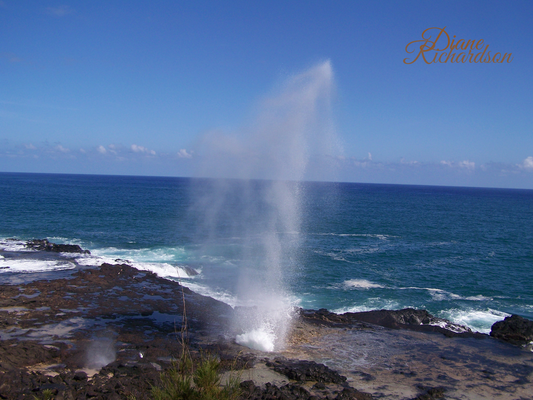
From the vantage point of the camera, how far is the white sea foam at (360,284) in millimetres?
28750

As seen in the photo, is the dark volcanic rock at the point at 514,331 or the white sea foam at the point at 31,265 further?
the white sea foam at the point at 31,265

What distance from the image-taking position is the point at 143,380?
12344 millimetres

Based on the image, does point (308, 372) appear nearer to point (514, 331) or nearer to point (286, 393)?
point (286, 393)

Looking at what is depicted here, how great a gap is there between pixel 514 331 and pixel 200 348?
58.4ft

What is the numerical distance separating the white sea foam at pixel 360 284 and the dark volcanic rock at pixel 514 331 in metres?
9.53

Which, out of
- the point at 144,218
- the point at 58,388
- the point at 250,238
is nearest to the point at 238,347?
the point at 58,388

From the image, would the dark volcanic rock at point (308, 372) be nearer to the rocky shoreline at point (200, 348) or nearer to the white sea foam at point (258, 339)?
the rocky shoreline at point (200, 348)

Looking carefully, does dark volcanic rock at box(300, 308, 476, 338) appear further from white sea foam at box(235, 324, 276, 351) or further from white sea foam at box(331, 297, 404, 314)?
white sea foam at box(235, 324, 276, 351)

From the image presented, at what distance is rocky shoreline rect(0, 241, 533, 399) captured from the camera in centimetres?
1250

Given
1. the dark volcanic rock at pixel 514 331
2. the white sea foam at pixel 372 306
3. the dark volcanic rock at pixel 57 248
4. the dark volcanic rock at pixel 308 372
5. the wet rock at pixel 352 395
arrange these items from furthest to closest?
the dark volcanic rock at pixel 57 248
the white sea foam at pixel 372 306
the dark volcanic rock at pixel 514 331
the dark volcanic rock at pixel 308 372
the wet rock at pixel 352 395

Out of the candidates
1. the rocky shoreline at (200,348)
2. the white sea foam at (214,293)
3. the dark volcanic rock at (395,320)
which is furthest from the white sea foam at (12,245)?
the dark volcanic rock at (395,320)

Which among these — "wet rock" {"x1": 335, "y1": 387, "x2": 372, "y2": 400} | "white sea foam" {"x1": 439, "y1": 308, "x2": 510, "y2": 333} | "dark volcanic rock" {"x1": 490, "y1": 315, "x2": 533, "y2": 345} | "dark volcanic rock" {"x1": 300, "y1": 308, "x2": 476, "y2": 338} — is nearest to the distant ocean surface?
"white sea foam" {"x1": 439, "y1": 308, "x2": 510, "y2": 333}

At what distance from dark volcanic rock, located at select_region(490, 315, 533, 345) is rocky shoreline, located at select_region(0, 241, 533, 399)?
60 mm

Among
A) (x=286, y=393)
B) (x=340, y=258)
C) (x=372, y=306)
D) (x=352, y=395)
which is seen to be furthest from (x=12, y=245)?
(x=352, y=395)
